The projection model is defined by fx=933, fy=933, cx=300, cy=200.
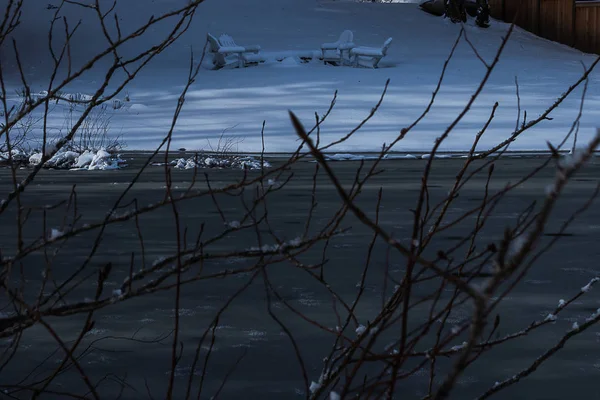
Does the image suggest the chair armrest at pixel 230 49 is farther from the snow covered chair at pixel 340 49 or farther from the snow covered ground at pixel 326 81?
the snow covered chair at pixel 340 49

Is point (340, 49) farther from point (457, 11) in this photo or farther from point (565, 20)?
point (457, 11)

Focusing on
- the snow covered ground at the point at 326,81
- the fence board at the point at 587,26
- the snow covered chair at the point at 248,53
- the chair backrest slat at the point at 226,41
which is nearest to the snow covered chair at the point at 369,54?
the snow covered ground at the point at 326,81

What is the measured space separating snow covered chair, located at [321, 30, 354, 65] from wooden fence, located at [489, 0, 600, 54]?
539 centimetres

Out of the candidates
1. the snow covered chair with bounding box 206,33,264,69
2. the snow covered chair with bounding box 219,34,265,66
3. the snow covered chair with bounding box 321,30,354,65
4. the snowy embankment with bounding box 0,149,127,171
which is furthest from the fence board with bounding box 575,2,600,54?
the snowy embankment with bounding box 0,149,127,171

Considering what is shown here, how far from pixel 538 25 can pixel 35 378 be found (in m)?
29.9

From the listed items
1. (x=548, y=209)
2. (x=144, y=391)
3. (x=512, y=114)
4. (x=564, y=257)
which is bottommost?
(x=512, y=114)

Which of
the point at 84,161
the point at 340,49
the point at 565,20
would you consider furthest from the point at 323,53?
the point at 84,161

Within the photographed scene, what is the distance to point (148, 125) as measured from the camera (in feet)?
59.2

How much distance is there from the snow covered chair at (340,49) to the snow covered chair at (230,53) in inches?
73.4

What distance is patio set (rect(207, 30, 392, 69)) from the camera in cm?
2491

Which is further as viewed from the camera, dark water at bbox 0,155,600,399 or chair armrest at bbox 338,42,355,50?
chair armrest at bbox 338,42,355,50

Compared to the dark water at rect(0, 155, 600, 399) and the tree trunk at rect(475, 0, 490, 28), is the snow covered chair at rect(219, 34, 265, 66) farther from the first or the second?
the dark water at rect(0, 155, 600, 399)

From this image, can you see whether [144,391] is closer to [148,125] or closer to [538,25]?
[148,125]

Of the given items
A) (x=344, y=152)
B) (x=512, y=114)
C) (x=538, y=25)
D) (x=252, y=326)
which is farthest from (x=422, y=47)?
(x=252, y=326)
